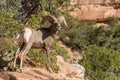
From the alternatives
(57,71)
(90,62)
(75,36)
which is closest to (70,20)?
(75,36)

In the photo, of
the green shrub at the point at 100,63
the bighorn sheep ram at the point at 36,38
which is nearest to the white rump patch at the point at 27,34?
the bighorn sheep ram at the point at 36,38

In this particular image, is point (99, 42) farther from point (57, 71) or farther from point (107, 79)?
point (57, 71)

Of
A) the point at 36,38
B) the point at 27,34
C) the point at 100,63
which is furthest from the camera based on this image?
the point at 100,63

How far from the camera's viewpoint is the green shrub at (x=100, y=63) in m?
15.3

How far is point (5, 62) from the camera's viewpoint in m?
10.5

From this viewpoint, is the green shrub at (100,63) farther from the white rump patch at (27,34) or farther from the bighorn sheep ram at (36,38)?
the white rump patch at (27,34)

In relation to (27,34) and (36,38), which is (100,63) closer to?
(36,38)

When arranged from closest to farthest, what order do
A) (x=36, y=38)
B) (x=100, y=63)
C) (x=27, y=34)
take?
(x=27, y=34)
(x=36, y=38)
(x=100, y=63)

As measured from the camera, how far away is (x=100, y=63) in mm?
15461

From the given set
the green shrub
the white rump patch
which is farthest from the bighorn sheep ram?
the green shrub

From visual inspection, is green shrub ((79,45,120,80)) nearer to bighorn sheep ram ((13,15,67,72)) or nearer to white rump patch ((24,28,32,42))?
bighorn sheep ram ((13,15,67,72))

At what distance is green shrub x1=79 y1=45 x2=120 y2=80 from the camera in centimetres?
1527

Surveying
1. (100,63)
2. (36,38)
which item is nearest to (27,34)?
(36,38)

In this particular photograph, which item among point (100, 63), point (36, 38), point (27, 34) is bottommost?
point (100, 63)
